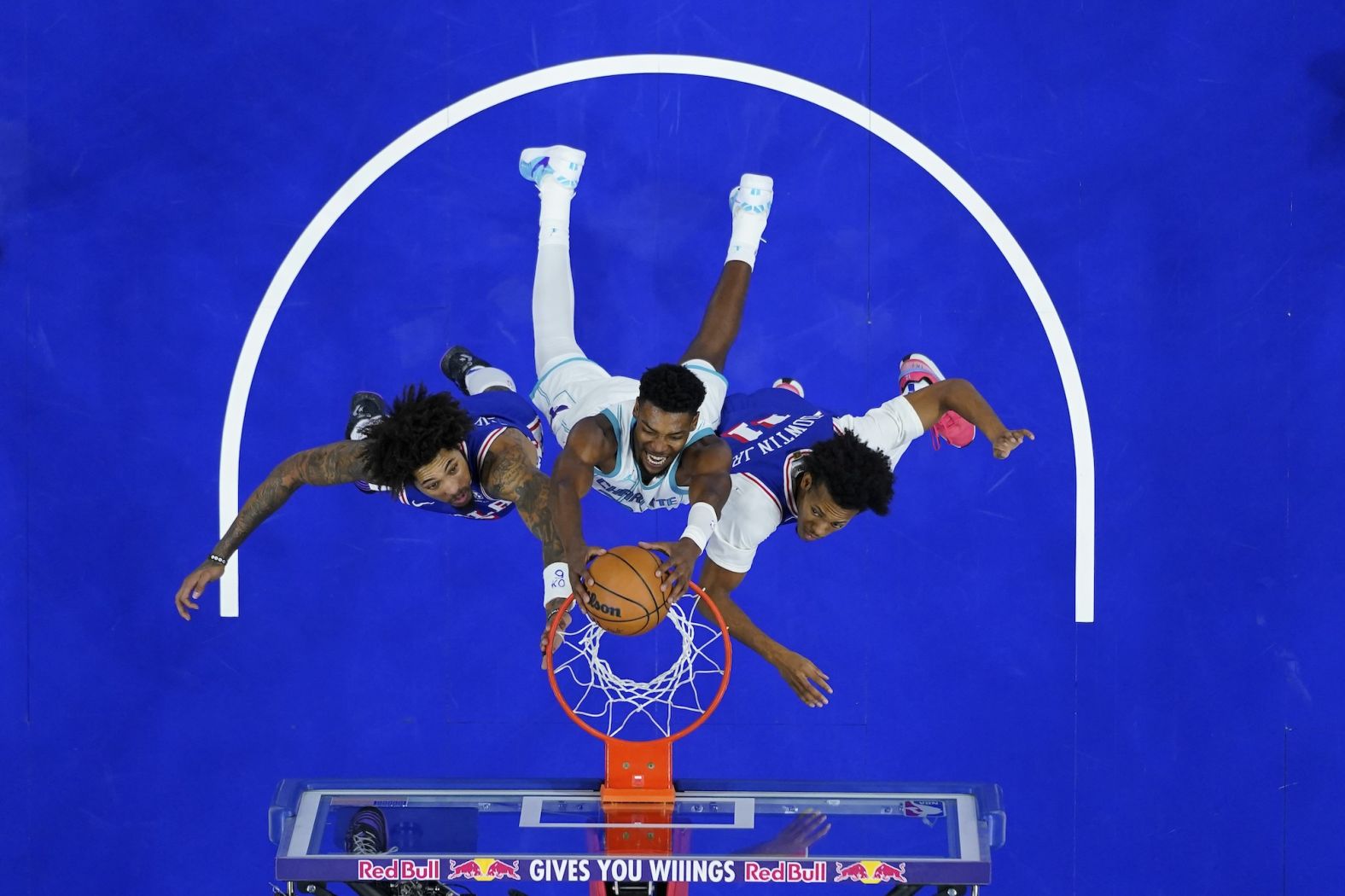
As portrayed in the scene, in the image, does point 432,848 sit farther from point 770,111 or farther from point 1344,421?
point 1344,421

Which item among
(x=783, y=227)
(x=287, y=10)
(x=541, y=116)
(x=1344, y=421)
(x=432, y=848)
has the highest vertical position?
(x=287, y=10)

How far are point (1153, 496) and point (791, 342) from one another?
111 inches

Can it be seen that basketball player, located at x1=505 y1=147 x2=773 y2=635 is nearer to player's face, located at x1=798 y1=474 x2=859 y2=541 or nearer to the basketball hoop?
player's face, located at x1=798 y1=474 x2=859 y2=541

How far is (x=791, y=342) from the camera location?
9984 millimetres

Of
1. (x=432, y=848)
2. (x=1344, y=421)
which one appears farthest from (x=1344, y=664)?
(x=432, y=848)

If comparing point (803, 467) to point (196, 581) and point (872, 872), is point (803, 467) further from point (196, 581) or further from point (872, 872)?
point (196, 581)

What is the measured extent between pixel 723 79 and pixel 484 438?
11.8 feet

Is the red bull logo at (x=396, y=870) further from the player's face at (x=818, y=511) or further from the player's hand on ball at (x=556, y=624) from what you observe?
the player's face at (x=818, y=511)

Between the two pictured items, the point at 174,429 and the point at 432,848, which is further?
the point at 174,429

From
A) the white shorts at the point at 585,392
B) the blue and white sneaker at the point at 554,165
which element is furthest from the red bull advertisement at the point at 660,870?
the blue and white sneaker at the point at 554,165

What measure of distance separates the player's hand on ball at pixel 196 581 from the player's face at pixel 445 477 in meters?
1.29

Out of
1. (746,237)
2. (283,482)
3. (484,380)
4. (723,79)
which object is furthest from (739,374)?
(283,482)

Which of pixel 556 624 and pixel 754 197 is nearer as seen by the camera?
pixel 556 624

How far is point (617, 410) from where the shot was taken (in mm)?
8047
